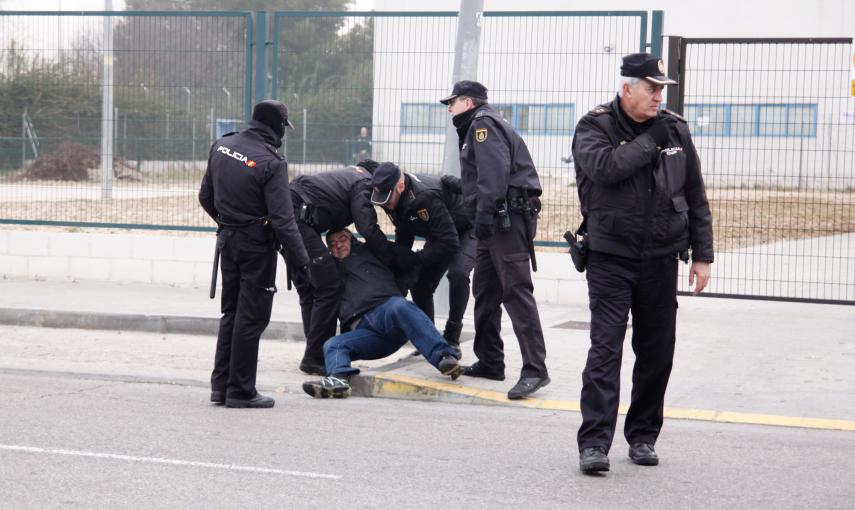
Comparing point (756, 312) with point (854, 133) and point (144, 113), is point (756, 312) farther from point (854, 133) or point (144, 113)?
point (144, 113)

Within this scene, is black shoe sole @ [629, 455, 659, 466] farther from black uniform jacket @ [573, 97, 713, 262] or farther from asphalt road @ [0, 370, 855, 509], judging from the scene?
black uniform jacket @ [573, 97, 713, 262]

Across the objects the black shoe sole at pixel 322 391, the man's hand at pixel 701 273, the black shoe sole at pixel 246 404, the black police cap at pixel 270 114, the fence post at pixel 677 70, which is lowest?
the black shoe sole at pixel 246 404

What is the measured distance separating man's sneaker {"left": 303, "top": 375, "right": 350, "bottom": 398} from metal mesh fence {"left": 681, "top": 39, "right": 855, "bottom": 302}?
4736 millimetres

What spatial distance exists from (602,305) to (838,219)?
5641 millimetres

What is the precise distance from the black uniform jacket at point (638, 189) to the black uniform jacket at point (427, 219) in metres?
2.26

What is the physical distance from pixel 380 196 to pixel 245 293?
1.10 metres

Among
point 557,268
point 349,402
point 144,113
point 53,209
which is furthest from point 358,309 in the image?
point 53,209

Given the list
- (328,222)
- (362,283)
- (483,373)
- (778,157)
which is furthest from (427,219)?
(778,157)

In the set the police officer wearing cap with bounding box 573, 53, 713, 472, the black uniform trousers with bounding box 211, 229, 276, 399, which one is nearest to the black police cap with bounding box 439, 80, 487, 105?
the black uniform trousers with bounding box 211, 229, 276, 399

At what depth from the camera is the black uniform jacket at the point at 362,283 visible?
8.02m

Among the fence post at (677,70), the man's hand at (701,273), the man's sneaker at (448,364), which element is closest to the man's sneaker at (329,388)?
the man's sneaker at (448,364)

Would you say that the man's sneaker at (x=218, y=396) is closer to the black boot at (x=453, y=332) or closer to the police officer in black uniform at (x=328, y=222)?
the police officer in black uniform at (x=328, y=222)

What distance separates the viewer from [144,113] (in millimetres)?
13133

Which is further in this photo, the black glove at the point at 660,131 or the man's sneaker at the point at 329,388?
the man's sneaker at the point at 329,388
